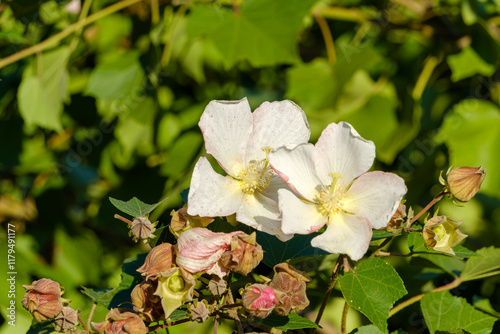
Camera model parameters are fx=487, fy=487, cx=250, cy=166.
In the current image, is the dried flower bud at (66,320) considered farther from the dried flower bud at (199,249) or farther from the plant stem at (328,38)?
the plant stem at (328,38)

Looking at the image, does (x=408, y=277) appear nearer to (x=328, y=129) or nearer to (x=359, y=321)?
(x=359, y=321)

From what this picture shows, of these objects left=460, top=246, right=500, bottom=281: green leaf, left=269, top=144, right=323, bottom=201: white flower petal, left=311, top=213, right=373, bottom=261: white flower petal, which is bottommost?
left=460, top=246, right=500, bottom=281: green leaf

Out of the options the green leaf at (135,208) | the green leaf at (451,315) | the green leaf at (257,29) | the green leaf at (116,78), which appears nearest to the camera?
the green leaf at (135,208)

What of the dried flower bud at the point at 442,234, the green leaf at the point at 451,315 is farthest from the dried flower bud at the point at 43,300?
the green leaf at the point at 451,315

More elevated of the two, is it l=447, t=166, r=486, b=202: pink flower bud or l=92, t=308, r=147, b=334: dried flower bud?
l=447, t=166, r=486, b=202: pink flower bud

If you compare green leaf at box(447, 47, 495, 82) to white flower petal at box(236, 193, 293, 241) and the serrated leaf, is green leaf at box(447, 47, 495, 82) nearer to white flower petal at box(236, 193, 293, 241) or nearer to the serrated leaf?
the serrated leaf

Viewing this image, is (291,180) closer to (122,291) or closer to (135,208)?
(135,208)

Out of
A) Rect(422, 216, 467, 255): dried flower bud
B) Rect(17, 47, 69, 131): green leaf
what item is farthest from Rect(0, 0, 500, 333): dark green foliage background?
Rect(422, 216, 467, 255): dried flower bud
